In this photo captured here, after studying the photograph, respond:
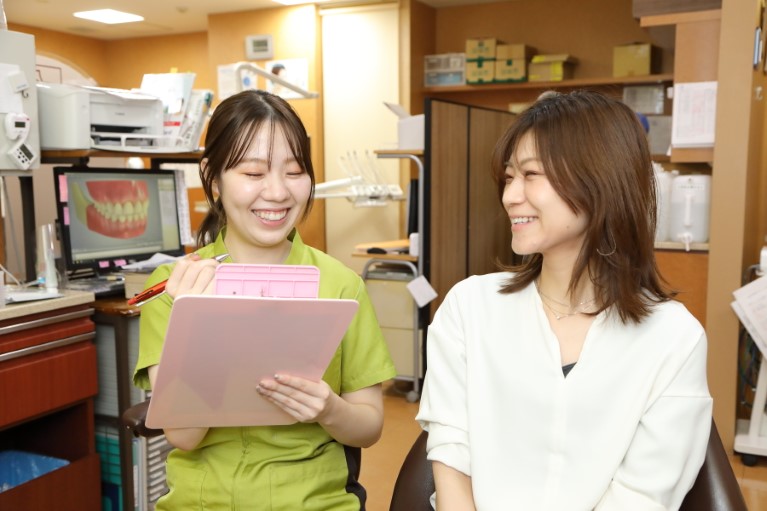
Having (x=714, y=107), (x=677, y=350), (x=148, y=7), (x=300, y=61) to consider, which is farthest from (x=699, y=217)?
(x=148, y=7)

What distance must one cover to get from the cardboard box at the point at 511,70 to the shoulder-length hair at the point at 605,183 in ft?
17.2

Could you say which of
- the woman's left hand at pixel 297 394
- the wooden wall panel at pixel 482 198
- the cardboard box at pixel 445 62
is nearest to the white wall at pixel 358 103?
the cardboard box at pixel 445 62

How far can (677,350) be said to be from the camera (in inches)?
47.1

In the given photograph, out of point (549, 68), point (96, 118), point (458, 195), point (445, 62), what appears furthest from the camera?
point (445, 62)

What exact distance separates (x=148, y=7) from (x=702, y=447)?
6679 mm

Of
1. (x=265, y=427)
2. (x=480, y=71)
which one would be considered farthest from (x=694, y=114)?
(x=480, y=71)

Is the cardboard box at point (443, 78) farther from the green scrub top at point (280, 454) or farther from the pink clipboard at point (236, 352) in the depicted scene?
the pink clipboard at point (236, 352)

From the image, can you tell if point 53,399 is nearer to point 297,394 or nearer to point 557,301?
point 297,394

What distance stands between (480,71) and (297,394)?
5.61m

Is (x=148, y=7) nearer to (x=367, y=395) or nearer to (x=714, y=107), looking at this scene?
(x=714, y=107)

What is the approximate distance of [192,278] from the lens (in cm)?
118

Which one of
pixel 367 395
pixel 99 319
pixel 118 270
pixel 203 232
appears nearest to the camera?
pixel 367 395

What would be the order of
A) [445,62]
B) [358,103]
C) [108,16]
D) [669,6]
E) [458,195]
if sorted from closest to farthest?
[669,6] → [458,195] → [358,103] → [445,62] → [108,16]

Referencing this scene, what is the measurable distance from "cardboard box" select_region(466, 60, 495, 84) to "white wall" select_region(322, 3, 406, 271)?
639 mm
